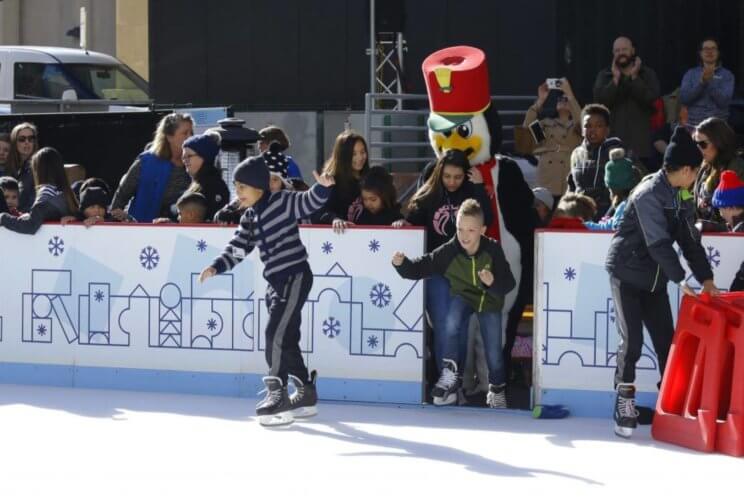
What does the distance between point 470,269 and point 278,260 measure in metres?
1.19

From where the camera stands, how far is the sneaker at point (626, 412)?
29.6ft

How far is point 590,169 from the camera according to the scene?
11.4 m

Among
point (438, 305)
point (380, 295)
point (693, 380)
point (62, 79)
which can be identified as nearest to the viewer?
point (693, 380)

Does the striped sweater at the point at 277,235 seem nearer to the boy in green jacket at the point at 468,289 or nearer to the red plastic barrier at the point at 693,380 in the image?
the boy in green jacket at the point at 468,289

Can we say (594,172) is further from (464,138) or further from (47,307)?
(47,307)

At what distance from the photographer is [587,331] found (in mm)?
9680

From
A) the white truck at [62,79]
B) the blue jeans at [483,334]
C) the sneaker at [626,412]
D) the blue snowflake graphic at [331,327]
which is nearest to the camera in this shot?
the sneaker at [626,412]

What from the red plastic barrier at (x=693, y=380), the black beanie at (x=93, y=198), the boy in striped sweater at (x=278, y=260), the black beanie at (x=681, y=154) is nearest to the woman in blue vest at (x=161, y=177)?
the black beanie at (x=93, y=198)

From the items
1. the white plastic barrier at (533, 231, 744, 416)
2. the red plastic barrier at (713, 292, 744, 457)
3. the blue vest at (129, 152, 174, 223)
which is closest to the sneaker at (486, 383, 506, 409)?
the white plastic barrier at (533, 231, 744, 416)

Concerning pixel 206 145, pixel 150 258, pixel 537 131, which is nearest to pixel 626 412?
pixel 150 258

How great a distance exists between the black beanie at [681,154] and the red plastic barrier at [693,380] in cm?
76

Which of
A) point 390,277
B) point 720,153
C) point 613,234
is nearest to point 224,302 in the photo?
point 390,277

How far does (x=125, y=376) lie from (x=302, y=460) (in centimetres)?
262

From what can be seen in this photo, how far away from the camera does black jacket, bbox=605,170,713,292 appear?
8.72 metres
